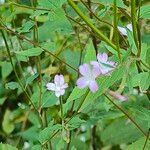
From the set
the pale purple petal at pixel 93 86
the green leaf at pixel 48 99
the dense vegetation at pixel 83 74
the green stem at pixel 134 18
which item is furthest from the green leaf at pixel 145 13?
the green leaf at pixel 48 99

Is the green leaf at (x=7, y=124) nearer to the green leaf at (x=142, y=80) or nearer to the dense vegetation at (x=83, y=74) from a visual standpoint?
the dense vegetation at (x=83, y=74)

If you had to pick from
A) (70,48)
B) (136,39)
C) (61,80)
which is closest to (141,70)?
(136,39)

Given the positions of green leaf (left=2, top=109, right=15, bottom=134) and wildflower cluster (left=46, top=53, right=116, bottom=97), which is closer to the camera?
wildflower cluster (left=46, top=53, right=116, bottom=97)

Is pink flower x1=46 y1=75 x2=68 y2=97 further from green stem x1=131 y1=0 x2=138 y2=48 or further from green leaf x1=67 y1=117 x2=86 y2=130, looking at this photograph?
green stem x1=131 y1=0 x2=138 y2=48

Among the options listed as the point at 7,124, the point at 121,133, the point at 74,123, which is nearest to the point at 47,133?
the point at 74,123

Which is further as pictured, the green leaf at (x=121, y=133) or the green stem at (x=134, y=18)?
the green leaf at (x=121, y=133)

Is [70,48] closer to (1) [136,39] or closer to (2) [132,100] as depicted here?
(2) [132,100]

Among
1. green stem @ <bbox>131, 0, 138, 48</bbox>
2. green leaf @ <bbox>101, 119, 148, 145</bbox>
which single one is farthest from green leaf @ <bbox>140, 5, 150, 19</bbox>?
green leaf @ <bbox>101, 119, 148, 145</bbox>
